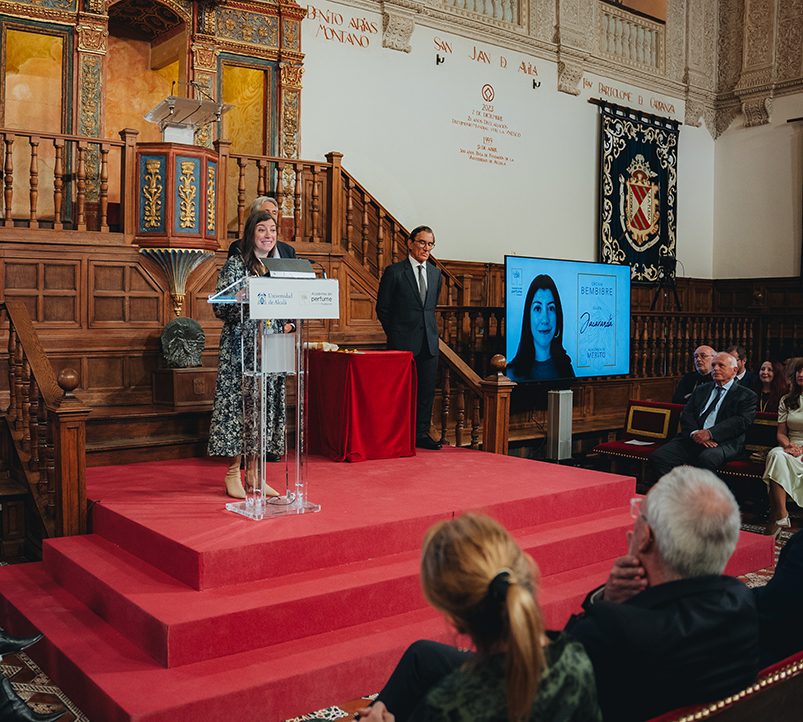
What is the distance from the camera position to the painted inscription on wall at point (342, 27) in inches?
331

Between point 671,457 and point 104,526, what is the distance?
158 inches

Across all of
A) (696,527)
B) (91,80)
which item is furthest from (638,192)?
(696,527)

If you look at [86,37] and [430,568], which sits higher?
[86,37]

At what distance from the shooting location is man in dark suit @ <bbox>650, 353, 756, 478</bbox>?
19.2 ft

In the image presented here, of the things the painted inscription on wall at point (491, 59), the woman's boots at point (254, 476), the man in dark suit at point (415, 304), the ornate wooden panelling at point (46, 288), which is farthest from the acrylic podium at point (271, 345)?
the painted inscription on wall at point (491, 59)

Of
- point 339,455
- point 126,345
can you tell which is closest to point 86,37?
point 126,345

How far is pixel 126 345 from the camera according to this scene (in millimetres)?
5781

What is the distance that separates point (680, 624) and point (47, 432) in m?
3.51

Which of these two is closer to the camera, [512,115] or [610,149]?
[512,115]

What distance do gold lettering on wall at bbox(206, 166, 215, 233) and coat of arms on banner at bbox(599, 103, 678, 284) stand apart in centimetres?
651

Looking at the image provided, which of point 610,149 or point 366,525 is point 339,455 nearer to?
point 366,525

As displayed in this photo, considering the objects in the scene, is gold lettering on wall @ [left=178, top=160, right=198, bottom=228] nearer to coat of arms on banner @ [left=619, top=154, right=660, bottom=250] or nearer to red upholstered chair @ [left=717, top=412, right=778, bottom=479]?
red upholstered chair @ [left=717, top=412, right=778, bottom=479]

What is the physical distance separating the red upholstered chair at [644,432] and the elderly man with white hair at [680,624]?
505cm

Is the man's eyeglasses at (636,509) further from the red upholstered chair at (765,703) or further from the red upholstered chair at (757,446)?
the red upholstered chair at (757,446)
